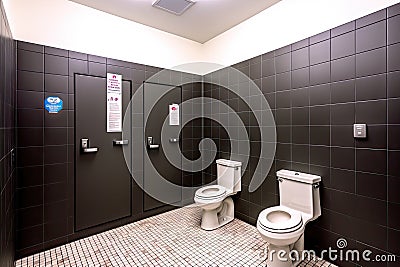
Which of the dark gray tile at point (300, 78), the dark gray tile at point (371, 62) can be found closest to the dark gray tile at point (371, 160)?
the dark gray tile at point (371, 62)

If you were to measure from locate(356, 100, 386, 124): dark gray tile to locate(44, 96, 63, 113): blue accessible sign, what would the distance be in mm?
2800

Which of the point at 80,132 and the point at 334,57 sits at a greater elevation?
the point at 334,57

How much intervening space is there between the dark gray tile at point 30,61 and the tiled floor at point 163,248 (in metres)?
1.81

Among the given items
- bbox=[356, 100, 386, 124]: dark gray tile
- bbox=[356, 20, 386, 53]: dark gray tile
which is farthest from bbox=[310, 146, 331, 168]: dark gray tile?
bbox=[356, 20, 386, 53]: dark gray tile

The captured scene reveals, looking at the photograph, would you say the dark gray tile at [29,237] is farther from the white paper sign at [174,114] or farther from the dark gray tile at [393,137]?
the dark gray tile at [393,137]

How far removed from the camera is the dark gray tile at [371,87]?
1.62 meters

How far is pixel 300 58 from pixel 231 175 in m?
1.58

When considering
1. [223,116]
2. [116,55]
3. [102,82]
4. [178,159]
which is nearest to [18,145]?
[102,82]

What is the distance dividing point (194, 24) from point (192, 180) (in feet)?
7.54

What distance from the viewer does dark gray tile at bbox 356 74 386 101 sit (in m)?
1.62

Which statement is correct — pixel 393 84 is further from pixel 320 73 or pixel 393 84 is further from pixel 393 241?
pixel 393 241

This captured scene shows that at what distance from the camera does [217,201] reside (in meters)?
2.53

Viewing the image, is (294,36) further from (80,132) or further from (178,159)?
(80,132)

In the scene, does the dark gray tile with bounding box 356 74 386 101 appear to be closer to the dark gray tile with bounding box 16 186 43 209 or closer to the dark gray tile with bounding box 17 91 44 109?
the dark gray tile with bounding box 17 91 44 109
